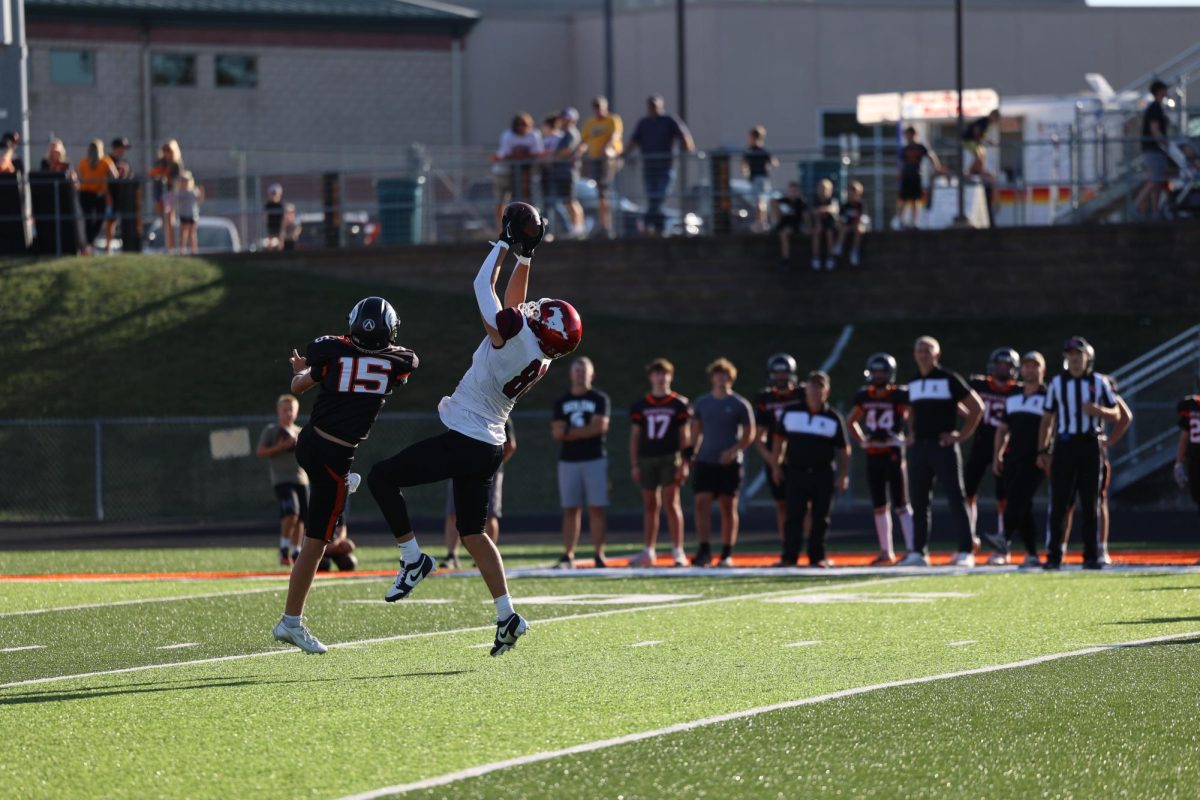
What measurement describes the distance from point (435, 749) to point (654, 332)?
69.3ft

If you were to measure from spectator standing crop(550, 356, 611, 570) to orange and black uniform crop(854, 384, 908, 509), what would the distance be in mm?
2151

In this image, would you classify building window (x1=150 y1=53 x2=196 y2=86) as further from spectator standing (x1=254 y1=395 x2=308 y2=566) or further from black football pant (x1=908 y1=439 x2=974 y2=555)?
black football pant (x1=908 y1=439 x2=974 y2=555)

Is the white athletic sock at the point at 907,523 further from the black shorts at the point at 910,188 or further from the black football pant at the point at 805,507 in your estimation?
the black shorts at the point at 910,188

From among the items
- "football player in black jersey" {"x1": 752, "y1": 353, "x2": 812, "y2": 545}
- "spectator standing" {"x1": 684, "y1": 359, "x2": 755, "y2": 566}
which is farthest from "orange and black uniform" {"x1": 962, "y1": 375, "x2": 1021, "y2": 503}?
"spectator standing" {"x1": 684, "y1": 359, "x2": 755, "y2": 566}

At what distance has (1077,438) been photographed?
580 inches

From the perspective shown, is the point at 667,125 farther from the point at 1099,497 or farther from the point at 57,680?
the point at 57,680

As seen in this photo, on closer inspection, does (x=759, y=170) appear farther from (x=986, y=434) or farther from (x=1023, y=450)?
(x=1023, y=450)

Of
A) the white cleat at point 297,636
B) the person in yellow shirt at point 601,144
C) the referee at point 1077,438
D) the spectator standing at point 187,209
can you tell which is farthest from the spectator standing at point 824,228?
the white cleat at point 297,636

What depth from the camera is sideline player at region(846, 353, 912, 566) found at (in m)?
16.4

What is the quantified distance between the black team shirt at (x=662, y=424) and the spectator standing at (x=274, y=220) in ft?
47.1

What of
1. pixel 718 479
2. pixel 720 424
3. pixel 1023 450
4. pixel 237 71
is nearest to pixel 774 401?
pixel 720 424

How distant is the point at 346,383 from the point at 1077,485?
7.30 meters

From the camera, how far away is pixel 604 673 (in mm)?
9047

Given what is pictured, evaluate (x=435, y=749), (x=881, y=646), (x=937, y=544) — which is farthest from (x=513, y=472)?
(x=435, y=749)
